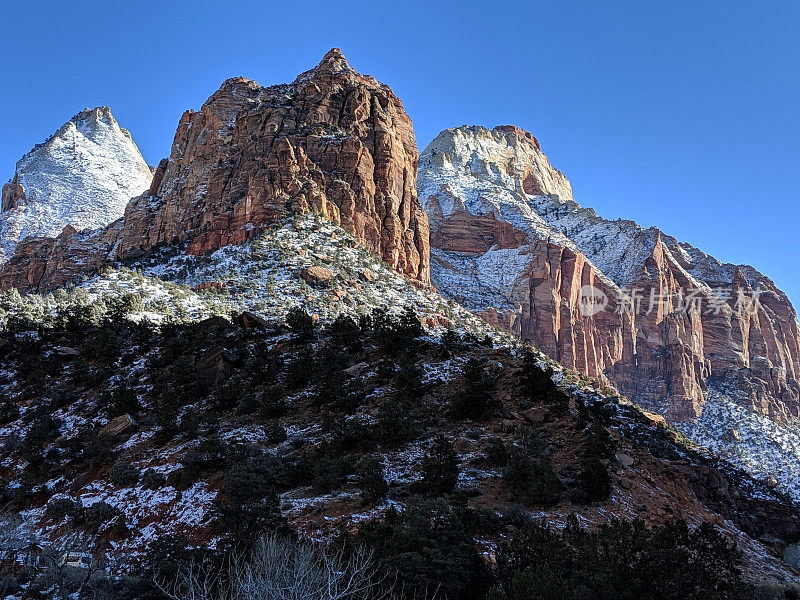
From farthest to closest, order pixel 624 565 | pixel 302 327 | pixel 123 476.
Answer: pixel 302 327
pixel 123 476
pixel 624 565

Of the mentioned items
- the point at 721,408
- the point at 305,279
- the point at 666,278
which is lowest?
the point at 721,408

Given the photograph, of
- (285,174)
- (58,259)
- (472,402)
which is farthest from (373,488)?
(58,259)

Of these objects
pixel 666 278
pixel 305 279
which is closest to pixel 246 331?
pixel 305 279

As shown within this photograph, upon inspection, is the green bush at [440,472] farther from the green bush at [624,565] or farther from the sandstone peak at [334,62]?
the sandstone peak at [334,62]

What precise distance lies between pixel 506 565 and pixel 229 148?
229 ft

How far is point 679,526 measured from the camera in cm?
1117

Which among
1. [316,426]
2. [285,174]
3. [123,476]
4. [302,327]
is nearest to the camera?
[123,476]

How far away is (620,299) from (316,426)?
106827mm

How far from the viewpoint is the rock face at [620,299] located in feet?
337

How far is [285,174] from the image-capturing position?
62.8 m

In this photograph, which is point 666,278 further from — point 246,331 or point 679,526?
point 679,526

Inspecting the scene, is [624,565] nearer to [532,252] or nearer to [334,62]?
[334,62]

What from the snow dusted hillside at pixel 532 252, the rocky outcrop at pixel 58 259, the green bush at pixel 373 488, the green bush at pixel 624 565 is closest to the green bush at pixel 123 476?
the green bush at pixel 373 488

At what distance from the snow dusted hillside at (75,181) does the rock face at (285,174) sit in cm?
3713
